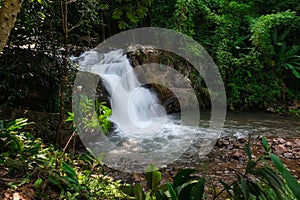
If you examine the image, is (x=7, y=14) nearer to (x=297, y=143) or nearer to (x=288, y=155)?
(x=288, y=155)

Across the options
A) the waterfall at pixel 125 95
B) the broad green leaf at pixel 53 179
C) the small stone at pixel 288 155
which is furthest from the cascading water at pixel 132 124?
the small stone at pixel 288 155

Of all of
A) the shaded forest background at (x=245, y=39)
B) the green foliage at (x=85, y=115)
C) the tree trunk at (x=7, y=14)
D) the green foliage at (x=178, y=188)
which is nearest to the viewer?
the green foliage at (x=178, y=188)

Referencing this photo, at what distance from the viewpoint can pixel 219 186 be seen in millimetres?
2709

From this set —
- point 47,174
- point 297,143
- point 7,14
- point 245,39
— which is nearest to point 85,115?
point 47,174

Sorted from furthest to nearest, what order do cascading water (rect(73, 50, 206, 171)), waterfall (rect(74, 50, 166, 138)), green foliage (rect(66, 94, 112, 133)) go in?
waterfall (rect(74, 50, 166, 138)) < cascading water (rect(73, 50, 206, 171)) < green foliage (rect(66, 94, 112, 133))

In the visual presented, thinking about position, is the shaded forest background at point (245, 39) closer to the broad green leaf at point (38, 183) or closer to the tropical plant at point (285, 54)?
the tropical plant at point (285, 54)

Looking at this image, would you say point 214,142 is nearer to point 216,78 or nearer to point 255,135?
point 255,135

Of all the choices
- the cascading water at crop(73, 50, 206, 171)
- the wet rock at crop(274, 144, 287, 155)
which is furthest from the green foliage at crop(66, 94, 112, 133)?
the wet rock at crop(274, 144, 287, 155)

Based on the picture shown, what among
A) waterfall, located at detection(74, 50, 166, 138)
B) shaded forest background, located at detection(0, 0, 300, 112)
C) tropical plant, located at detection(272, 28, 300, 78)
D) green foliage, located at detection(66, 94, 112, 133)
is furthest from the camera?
tropical plant, located at detection(272, 28, 300, 78)

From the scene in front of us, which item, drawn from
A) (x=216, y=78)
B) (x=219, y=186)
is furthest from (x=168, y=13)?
(x=219, y=186)

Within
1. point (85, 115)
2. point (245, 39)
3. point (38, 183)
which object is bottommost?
point (38, 183)

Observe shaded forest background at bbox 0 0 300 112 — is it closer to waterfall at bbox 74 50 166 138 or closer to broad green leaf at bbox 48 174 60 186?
waterfall at bbox 74 50 166 138

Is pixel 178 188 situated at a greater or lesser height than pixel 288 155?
greater

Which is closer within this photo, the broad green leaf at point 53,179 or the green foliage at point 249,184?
the green foliage at point 249,184
